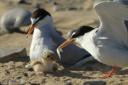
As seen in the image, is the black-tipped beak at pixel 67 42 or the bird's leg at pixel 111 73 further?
the black-tipped beak at pixel 67 42

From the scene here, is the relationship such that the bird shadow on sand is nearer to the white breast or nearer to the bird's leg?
the bird's leg

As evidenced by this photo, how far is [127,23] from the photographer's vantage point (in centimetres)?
828

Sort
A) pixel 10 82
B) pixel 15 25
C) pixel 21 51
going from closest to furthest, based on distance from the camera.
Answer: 1. pixel 10 82
2. pixel 21 51
3. pixel 15 25

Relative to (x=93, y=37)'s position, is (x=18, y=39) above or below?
below

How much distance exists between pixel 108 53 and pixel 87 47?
12.4 inches

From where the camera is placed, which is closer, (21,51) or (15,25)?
(21,51)

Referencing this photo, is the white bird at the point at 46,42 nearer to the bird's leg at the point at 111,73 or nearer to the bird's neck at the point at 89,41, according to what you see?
the bird's neck at the point at 89,41

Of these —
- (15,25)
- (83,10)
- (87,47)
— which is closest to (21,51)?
(87,47)

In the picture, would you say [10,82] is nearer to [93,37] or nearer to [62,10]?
[93,37]

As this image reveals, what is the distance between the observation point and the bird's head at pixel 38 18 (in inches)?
364

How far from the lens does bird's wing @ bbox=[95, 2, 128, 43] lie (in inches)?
305

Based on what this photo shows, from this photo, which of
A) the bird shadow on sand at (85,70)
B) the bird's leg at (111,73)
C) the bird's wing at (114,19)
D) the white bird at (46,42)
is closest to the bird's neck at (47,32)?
the white bird at (46,42)

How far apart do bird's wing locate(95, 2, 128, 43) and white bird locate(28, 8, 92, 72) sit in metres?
1.05

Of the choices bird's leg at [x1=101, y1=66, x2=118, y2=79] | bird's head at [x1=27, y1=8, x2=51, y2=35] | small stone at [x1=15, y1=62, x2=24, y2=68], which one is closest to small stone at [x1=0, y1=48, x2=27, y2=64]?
small stone at [x1=15, y1=62, x2=24, y2=68]
